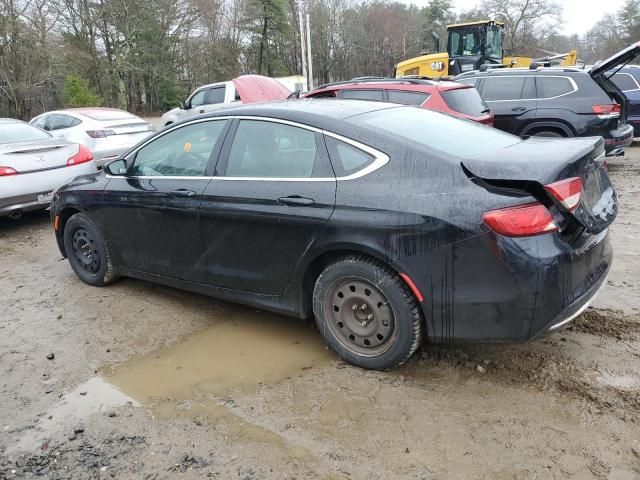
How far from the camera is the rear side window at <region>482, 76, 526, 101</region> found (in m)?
9.70

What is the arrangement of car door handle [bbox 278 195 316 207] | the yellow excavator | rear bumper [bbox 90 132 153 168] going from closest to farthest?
car door handle [bbox 278 195 316 207] → rear bumper [bbox 90 132 153 168] → the yellow excavator

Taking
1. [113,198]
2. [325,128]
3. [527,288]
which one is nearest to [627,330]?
[527,288]

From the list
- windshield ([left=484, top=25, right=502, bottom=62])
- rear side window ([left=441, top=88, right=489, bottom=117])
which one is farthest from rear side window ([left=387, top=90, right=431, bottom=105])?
windshield ([left=484, top=25, right=502, bottom=62])

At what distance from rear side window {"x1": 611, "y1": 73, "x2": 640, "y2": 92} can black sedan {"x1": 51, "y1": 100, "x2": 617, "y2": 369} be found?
975cm

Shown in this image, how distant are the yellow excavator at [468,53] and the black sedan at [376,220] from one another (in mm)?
16100

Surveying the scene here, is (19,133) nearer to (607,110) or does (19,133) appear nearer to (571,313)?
(571,313)

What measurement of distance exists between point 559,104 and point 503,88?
1.12 meters

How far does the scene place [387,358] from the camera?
3254 millimetres

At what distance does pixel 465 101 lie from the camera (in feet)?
28.0

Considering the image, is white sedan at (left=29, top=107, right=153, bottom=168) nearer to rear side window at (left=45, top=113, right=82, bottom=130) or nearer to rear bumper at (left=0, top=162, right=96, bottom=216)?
rear side window at (left=45, top=113, right=82, bottom=130)

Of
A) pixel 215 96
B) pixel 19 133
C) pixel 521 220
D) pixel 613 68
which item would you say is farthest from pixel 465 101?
pixel 215 96

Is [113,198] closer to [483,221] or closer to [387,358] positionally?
[387,358]

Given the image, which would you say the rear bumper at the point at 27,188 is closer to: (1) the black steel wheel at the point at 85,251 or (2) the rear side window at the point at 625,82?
(1) the black steel wheel at the point at 85,251

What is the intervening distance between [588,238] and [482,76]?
26.5 feet
